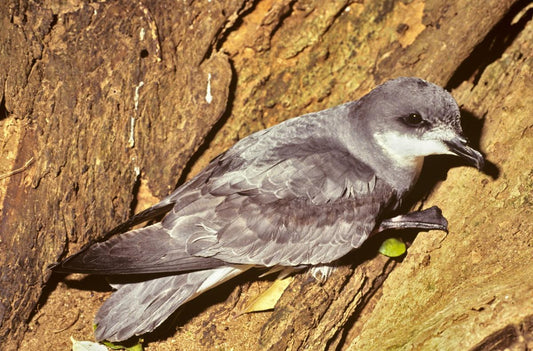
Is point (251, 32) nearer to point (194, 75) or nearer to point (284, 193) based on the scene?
point (194, 75)

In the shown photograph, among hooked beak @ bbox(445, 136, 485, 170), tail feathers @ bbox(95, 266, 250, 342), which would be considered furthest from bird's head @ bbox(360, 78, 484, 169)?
tail feathers @ bbox(95, 266, 250, 342)

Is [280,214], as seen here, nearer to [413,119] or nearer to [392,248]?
[392,248]

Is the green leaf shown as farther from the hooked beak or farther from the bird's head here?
the hooked beak

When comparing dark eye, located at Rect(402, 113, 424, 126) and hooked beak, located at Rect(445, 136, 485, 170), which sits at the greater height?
dark eye, located at Rect(402, 113, 424, 126)

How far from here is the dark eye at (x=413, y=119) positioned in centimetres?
276

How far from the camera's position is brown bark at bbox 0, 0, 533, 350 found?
8.99 ft

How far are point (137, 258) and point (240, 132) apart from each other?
1.16 m

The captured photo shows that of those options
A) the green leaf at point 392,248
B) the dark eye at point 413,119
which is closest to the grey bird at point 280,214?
the dark eye at point 413,119

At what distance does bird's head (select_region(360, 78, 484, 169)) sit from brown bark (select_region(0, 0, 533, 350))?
0.35 metres

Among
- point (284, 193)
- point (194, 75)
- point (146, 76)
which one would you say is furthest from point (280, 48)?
point (284, 193)

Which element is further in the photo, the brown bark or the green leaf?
the green leaf

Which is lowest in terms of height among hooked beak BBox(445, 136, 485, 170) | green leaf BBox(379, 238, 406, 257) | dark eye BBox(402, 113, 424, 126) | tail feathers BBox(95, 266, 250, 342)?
tail feathers BBox(95, 266, 250, 342)

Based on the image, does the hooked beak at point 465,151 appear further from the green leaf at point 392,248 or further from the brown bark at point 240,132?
the green leaf at point 392,248

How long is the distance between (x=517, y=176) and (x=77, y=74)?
2.37 meters
